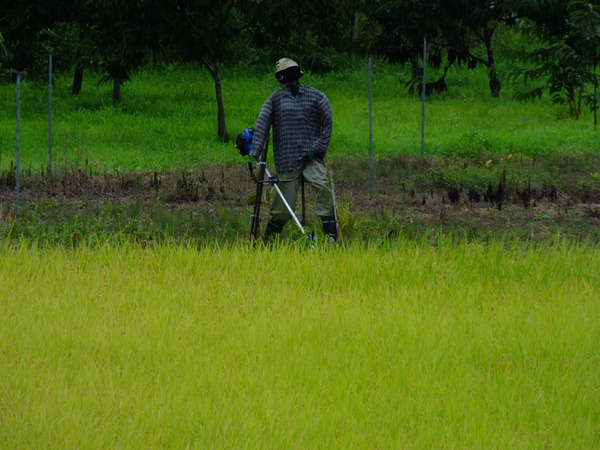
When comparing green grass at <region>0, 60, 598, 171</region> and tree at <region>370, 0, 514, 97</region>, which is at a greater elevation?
tree at <region>370, 0, 514, 97</region>

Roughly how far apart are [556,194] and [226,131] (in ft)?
32.6

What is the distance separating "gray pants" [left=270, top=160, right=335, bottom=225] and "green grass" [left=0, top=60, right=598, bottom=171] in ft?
18.3

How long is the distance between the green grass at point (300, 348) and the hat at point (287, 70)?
152 cm

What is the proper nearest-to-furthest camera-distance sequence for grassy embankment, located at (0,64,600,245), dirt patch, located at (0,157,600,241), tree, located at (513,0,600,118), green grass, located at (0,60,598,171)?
1. dirt patch, located at (0,157,600,241)
2. grassy embankment, located at (0,64,600,245)
3. green grass, located at (0,60,598,171)
4. tree, located at (513,0,600,118)

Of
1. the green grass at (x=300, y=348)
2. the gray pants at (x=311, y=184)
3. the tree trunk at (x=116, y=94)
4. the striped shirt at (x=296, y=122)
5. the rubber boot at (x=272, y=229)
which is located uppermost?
the tree trunk at (x=116, y=94)

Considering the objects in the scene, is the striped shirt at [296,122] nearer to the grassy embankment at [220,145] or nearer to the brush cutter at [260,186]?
the brush cutter at [260,186]

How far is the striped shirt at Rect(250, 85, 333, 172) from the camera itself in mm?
9109

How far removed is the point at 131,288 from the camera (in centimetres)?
746

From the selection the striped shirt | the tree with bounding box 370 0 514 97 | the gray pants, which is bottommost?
the gray pants

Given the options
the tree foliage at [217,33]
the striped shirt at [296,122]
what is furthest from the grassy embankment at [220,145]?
the tree foliage at [217,33]

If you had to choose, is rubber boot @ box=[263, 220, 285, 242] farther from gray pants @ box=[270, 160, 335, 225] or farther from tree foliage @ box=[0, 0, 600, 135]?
tree foliage @ box=[0, 0, 600, 135]

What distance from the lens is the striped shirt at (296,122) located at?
359 inches

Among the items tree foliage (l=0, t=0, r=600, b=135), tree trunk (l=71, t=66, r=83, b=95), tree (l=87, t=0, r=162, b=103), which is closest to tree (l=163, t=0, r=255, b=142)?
tree foliage (l=0, t=0, r=600, b=135)

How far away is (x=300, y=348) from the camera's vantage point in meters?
5.89
